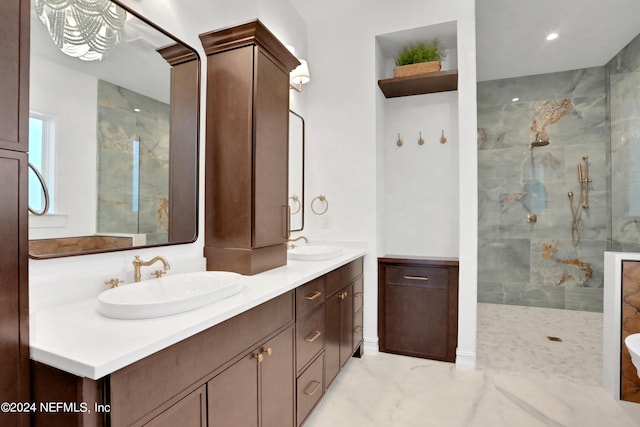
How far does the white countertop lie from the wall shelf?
227 centimetres

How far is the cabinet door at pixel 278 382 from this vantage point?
4.56 feet

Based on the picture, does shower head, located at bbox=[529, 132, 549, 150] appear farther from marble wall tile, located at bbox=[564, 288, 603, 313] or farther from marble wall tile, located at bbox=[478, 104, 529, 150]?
marble wall tile, located at bbox=[564, 288, 603, 313]

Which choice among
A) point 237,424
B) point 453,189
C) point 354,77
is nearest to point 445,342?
point 453,189

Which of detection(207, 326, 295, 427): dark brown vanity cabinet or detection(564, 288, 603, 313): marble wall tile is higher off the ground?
detection(207, 326, 295, 427): dark brown vanity cabinet

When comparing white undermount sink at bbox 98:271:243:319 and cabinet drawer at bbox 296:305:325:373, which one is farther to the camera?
cabinet drawer at bbox 296:305:325:373

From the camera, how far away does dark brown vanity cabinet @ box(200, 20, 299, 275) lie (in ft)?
5.79

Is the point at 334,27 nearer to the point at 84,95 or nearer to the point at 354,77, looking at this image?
the point at 354,77

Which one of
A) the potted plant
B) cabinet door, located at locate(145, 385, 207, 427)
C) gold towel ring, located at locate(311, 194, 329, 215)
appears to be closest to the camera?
cabinet door, located at locate(145, 385, 207, 427)

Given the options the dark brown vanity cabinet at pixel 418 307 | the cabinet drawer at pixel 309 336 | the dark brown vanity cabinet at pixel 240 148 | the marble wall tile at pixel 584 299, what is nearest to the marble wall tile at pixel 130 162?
the dark brown vanity cabinet at pixel 240 148

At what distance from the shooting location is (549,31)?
3.28 meters

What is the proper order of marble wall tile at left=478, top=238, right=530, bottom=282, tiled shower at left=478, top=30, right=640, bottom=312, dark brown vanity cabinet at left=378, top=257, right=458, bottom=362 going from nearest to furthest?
1. dark brown vanity cabinet at left=378, top=257, right=458, bottom=362
2. tiled shower at left=478, top=30, right=640, bottom=312
3. marble wall tile at left=478, top=238, right=530, bottom=282

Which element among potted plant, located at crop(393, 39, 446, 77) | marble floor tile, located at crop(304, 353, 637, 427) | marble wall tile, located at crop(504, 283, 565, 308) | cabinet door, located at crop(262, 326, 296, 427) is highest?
potted plant, located at crop(393, 39, 446, 77)

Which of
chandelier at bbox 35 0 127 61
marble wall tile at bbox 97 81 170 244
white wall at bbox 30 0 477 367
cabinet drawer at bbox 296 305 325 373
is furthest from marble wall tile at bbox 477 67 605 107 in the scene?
chandelier at bbox 35 0 127 61

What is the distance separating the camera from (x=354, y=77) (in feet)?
9.57
